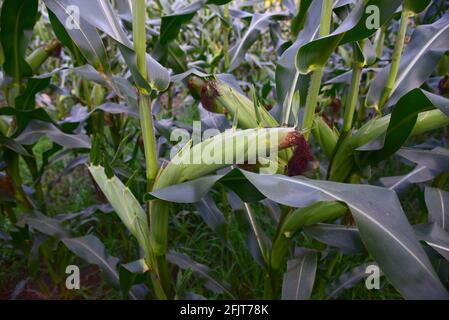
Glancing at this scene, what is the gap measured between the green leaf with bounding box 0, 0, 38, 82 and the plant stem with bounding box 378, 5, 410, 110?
1.03m

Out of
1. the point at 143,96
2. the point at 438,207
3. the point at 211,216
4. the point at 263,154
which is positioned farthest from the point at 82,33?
the point at 438,207

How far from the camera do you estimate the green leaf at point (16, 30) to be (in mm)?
1128

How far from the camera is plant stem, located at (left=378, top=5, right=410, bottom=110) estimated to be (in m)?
1.01

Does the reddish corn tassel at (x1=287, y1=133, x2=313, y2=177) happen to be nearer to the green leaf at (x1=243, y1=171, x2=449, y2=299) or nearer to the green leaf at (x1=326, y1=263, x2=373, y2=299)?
the green leaf at (x1=243, y1=171, x2=449, y2=299)

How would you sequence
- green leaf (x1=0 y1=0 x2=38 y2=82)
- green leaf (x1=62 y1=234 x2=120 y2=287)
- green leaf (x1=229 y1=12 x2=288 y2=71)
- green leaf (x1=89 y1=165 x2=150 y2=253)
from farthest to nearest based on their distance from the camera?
green leaf (x1=229 y1=12 x2=288 y2=71) → green leaf (x1=62 y1=234 x2=120 y2=287) → green leaf (x1=0 y1=0 x2=38 y2=82) → green leaf (x1=89 y1=165 x2=150 y2=253)

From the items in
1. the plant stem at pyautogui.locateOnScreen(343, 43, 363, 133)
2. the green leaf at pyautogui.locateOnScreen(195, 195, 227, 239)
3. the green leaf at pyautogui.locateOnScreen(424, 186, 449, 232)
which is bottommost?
the green leaf at pyautogui.locateOnScreen(195, 195, 227, 239)

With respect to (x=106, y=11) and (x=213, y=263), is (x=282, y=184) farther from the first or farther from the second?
(x=213, y=263)

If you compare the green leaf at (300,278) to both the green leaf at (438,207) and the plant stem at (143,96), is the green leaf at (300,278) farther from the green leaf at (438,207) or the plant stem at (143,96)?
the plant stem at (143,96)

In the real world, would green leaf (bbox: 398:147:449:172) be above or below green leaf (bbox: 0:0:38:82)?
below

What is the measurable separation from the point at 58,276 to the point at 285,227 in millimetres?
1155

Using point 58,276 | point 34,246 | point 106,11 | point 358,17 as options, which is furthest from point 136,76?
point 58,276

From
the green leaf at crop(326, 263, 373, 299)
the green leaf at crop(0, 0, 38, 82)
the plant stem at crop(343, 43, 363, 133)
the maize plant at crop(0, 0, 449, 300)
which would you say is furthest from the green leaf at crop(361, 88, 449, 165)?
the green leaf at crop(0, 0, 38, 82)

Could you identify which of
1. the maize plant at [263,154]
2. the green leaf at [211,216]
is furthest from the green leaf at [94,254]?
the green leaf at [211,216]

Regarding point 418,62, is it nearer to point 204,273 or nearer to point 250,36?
point 250,36
